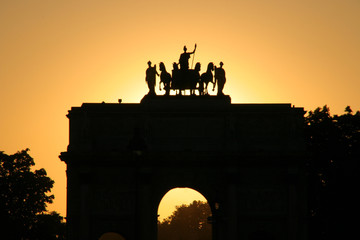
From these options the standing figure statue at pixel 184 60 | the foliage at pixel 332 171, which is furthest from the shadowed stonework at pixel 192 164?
the foliage at pixel 332 171

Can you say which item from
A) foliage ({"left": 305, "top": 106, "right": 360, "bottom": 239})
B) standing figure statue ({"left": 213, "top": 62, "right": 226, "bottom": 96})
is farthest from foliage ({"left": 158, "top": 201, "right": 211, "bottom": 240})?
standing figure statue ({"left": 213, "top": 62, "right": 226, "bottom": 96})

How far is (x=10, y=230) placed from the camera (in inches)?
3132

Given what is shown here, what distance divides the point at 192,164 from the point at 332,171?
450 inches

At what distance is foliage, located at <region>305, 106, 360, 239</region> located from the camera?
7444cm

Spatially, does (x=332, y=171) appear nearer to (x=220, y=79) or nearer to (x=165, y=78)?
(x=220, y=79)

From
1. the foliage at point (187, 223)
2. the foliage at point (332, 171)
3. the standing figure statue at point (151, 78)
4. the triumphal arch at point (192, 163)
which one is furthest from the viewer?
the foliage at point (187, 223)

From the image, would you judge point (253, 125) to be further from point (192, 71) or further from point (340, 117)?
point (340, 117)

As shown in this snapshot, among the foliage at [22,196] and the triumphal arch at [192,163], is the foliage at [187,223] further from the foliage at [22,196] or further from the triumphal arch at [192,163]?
the triumphal arch at [192,163]

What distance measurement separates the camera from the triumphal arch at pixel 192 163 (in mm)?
67938

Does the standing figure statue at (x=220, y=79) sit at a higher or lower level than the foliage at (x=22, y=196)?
higher

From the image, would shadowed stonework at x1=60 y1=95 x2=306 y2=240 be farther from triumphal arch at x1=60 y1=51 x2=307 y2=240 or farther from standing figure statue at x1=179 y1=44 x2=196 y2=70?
standing figure statue at x1=179 y1=44 x2=196 y2=70

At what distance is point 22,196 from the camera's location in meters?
82.5

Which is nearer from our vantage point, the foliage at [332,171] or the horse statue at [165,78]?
the horse statue at [165,78]

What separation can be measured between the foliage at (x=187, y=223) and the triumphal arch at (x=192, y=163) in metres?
113
